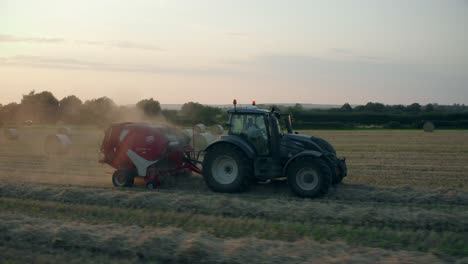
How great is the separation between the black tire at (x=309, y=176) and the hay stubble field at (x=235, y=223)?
27cm

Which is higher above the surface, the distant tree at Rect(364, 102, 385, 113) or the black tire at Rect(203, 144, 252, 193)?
the distant tree at Rect(364, 102, 385, 113)

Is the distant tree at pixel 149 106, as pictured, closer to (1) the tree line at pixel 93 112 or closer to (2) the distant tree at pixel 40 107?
(1) the tree line at pixel 93 112

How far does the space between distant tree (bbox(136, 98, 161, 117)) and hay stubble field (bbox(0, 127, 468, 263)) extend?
5138 millimetres

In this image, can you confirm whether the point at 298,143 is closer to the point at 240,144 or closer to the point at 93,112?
the point at 240,144

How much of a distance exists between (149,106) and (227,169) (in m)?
8.83

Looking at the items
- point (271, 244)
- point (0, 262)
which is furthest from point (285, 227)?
point (0, 262)

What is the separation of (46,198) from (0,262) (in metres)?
4.14

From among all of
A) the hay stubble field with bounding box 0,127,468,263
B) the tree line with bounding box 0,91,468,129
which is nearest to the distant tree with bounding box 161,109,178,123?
the tree line with bounding box 0,91,468,129

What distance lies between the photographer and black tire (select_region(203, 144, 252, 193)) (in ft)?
33.7

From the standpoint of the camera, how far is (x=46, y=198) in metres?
9.81

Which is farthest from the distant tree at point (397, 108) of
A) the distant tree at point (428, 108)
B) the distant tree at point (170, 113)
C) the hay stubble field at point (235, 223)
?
the hay stubble field at point (235, 223)

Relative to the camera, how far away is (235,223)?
25.3 ft

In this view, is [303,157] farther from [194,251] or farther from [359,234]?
[194,251]

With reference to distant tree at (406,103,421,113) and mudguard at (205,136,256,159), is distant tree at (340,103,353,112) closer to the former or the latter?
distant tree at (406,103,421,113)
